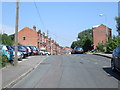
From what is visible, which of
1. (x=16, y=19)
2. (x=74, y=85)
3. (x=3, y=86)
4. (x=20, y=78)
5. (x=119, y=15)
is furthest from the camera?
(x=119, y=15)

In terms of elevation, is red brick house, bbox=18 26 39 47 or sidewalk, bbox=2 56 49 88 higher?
red brick house, bbox=18 26 39 47

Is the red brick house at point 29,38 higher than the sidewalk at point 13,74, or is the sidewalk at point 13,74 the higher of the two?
the red brick house at point 29,38

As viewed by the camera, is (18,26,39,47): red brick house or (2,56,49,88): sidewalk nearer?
(2,56,49,88): sidewalk

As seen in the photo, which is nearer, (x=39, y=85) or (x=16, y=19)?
(x=39, y=85)

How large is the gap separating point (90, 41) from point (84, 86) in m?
75.0

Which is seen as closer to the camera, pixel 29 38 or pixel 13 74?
pixel 13 74

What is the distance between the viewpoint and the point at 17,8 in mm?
15555

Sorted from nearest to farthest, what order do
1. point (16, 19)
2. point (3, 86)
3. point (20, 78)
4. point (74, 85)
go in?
1. point (3, 86)
2. point (74, 85)
3. point (20, 78)
4. point (16, 19)

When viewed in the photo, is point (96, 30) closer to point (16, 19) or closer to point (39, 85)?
point (16, 19)

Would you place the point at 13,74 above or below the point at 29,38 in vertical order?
below

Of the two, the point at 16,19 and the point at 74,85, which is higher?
the point at 16,19

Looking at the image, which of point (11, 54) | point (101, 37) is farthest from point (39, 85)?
point (101, 37)

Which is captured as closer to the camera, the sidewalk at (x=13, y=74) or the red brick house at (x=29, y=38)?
the sidewalk at (x=13, y=74)

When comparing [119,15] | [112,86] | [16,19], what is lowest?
[112,86]
